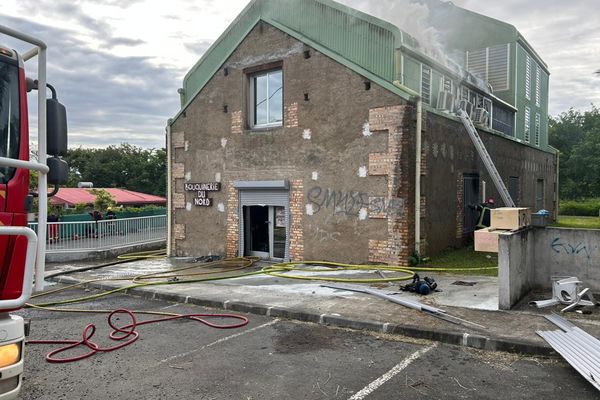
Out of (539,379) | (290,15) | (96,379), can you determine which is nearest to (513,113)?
(290,15)

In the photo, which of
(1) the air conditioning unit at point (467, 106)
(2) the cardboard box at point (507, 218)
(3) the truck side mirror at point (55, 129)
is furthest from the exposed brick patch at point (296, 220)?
(3) the truck side mirror at point (55, 129)

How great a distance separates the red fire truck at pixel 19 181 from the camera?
10.7 ft

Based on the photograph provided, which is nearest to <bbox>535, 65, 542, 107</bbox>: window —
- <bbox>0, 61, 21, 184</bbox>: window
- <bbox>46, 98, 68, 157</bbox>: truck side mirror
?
<bbox>46, 98, 68, 157</bbox>: truck side mirror

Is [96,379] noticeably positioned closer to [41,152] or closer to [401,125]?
[41,152]

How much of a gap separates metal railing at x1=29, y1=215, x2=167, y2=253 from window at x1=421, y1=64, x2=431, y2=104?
12.1m

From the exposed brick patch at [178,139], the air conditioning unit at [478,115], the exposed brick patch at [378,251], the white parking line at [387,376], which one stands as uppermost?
the air conditioning unit at [478,115]

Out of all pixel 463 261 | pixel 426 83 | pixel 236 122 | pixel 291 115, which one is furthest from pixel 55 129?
pixel 426 83

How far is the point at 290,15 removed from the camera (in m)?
14.5

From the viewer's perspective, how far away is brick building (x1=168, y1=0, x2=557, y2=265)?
1171cm

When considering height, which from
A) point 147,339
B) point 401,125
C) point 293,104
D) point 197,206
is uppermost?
point 293,104

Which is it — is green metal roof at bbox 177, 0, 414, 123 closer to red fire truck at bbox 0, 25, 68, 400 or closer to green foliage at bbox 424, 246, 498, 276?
green foliage at bbox 424, 246, 498, 276

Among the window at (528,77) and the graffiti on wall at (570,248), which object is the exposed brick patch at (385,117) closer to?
the graffiti on wall at (570,248)

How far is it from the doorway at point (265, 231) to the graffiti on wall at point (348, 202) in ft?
4.56

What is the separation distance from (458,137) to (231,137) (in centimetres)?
702
